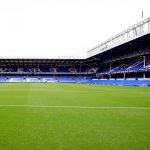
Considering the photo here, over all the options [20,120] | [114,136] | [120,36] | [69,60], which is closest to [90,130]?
[114,136]

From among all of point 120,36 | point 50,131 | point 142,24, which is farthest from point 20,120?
point 120,36

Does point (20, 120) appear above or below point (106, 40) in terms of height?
below

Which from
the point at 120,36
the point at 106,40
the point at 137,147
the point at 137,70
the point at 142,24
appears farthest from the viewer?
the point at 106,40

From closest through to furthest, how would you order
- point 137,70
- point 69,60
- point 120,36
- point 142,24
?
point 142,24
point 137,70
point 120,36
point 69,60

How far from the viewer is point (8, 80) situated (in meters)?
93.1

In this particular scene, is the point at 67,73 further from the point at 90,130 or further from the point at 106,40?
the point at 90,130

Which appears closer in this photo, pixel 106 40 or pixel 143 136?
pixel 143 136

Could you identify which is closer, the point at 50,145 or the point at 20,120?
the point at 50,145

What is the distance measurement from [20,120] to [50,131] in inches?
77.8

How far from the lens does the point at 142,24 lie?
5103cm

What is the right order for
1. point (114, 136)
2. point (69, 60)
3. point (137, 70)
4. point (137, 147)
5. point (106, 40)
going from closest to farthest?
point (137, 147) < point (114, 136) < point (137, 70) < point (106, 40) < point (69, 60)

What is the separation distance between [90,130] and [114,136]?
854mm

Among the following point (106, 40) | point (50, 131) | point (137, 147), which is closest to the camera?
point (137, 147)

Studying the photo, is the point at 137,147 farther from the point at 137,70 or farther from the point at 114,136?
the point at 137,70
